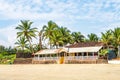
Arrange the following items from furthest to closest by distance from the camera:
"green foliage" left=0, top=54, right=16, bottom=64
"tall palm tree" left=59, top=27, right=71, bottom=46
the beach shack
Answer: "tall palm tree" left=59, top=27, right=71, bottom=46
"green foliage" left=0, top=54, right=16, bottom=64
the beach shack

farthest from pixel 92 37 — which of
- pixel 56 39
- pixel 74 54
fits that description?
pixel 74 54

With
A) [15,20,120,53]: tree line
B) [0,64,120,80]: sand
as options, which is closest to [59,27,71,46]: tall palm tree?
[15,20,120,53]: tree line

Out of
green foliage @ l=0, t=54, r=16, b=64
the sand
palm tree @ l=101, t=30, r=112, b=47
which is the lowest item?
the sand

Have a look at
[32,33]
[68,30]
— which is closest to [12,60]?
[32,33]

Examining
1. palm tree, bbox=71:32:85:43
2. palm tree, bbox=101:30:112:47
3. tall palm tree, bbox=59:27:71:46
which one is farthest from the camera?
palm tree, bbox=71:32:85:43

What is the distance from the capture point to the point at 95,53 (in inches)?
2128

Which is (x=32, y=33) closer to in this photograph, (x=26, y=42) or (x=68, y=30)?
(x=26, y=42)

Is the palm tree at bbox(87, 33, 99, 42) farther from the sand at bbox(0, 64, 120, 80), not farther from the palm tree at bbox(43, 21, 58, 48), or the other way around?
the sand at bbox(0, 64, 120, 80)

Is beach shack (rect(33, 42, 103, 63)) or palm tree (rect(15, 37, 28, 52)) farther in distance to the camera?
palm tree (rect(15, 37, 28, 52))

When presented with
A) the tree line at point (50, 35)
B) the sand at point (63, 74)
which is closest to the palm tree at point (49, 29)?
the tree line at point (50, 35)

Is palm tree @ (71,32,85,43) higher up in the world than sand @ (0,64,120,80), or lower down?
higher up

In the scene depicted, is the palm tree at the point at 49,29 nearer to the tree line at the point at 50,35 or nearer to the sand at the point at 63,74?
the tree line at the point at 50,35

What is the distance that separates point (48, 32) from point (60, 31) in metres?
4.37

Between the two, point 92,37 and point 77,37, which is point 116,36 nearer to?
point 92,37
